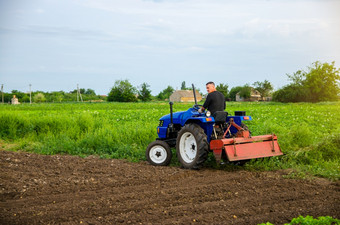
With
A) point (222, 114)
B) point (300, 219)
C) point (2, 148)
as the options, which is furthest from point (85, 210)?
point (2, 148)

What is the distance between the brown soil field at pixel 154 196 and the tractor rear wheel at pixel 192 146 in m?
0.23

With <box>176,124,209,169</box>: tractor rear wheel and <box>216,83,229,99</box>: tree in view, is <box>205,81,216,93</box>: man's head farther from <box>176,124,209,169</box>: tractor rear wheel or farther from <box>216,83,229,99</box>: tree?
<box>216,83,229,99</box>: tree

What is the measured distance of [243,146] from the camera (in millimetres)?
7238

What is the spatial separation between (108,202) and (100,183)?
1369mm

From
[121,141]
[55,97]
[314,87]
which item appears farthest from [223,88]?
[55,97]

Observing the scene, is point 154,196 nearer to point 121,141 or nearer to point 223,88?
point 121,141

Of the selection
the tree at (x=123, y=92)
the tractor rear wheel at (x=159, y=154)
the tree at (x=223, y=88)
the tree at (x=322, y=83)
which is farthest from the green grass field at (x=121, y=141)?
the tree at (x=123, y=92)

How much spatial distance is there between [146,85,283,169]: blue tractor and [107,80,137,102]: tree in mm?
60136

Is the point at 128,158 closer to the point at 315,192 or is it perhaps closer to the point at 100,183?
the point at 100,183

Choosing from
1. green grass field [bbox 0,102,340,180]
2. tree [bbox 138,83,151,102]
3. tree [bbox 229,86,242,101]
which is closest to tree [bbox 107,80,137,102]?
tree [bbox 138,83,151,102]

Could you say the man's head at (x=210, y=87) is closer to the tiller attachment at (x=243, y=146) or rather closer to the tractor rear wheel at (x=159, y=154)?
the tiller attachment at (x=243, y=146)

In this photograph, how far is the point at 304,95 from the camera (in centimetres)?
4631

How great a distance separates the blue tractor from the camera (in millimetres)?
7152

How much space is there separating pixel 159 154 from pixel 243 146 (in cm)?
214
